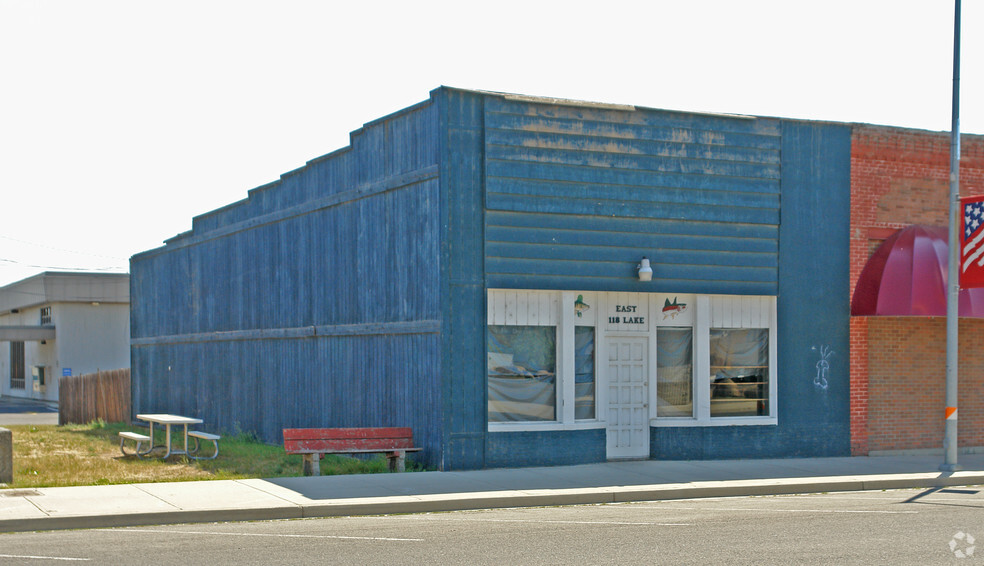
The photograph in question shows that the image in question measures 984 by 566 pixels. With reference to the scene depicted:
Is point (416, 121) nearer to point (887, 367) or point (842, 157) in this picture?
point (842, 157)

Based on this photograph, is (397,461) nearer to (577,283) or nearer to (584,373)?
(584,373)

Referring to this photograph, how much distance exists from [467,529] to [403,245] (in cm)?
706

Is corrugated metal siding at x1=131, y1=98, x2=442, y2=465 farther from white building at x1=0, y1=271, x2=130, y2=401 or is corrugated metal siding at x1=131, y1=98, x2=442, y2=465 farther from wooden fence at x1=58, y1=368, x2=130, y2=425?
white building at x1=0, y1=271, x2=130, y2=401

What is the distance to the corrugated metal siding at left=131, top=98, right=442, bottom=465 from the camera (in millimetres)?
16609

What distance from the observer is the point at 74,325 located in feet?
172

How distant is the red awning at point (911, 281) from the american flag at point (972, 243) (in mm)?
976

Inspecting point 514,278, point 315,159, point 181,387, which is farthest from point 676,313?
point 181,387

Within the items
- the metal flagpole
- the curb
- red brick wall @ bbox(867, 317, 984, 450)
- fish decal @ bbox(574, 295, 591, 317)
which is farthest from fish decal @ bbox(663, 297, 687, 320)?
the metal flagpole

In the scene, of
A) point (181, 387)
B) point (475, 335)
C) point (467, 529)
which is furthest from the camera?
point (181, 387)

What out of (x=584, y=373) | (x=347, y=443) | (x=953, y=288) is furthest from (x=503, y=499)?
(x=953, y=288)

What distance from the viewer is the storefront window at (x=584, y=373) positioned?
55.9 feet

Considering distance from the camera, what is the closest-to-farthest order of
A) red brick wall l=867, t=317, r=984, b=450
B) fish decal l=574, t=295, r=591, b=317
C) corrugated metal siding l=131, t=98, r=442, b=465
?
1. corrugated metal siding l=131, t=98, r=442, b=465
2. fish decal l=574, t=295, r=591, b=317
3. red brick wall l=867, t=317, r=984, b=450

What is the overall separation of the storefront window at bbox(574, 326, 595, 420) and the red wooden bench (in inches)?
113

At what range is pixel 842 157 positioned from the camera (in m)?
18.9
